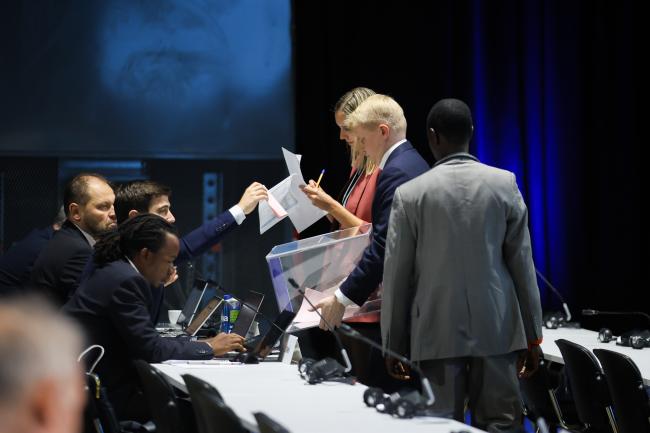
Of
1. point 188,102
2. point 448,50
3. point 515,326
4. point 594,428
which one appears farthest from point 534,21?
point 515,326

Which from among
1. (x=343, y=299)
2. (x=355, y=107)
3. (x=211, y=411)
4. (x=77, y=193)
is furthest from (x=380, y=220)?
(x=77, y=193)

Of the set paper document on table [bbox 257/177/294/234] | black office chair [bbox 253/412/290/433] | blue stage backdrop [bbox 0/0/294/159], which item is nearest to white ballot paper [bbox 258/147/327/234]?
paper document on table [bbox 257/177/294/234]

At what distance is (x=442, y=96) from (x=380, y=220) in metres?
3.72

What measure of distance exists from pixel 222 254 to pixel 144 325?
3794mm

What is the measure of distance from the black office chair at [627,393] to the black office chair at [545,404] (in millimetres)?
558

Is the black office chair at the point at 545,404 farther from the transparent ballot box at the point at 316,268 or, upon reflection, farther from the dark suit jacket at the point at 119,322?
the dark suit jacket at the point at 119,322

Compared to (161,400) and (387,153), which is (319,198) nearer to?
(387,153)

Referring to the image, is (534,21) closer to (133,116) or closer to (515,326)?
(133,116)

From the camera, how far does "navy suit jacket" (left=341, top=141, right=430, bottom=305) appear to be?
12.5 ft

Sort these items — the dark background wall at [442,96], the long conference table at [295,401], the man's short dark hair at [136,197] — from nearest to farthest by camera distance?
the long conference table at [295,401]
the man's short dark hair at [136,197]
the dark background wall at [442,96]

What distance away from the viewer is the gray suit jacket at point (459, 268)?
3289mm

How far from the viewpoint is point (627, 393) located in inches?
145

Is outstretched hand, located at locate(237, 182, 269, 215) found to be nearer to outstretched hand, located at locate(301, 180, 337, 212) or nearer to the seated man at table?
outstretched hand, located at locate(301, 180, 337, 212)

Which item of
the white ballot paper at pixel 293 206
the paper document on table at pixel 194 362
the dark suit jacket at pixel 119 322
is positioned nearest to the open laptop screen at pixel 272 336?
the paper document on table at pixel 194 362
